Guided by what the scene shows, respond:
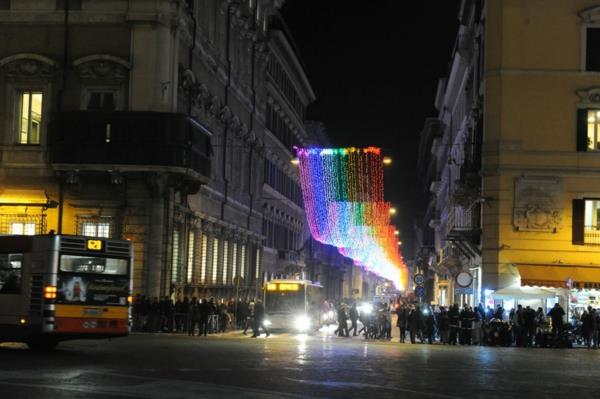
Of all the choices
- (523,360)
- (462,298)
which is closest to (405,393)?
(523,360)

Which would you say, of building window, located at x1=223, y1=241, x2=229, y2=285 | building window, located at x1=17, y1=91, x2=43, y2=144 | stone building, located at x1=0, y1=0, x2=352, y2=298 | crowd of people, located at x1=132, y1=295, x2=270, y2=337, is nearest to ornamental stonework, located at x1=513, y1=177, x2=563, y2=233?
crowd of people, located at x1=132, y1=295, x2=270, y2=337

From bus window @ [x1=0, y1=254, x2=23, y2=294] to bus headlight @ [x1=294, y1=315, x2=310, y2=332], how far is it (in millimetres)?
24785

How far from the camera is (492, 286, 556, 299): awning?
4122 cm

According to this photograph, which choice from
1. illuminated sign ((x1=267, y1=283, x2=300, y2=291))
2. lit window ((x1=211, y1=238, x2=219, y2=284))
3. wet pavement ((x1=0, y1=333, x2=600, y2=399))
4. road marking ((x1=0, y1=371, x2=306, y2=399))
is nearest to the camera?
road marking ((x1=0, y1=371, x2=306, y2=399))

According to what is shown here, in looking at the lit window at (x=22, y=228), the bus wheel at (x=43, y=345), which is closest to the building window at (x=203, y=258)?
the lit window at (x=22, y=228)

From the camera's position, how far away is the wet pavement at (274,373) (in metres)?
17.1

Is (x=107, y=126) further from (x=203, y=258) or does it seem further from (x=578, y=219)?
(x=578, y=219)

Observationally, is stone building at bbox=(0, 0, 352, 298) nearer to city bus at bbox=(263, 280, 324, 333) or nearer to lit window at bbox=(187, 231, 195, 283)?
lit window at bbox=(187, 231, 195, 283)

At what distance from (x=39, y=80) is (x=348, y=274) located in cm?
10018

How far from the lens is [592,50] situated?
139ft

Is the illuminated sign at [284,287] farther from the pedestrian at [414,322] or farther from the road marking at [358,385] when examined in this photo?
the road marking at [358,385]

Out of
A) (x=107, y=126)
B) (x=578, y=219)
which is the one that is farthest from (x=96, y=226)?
(x=578, y=219)

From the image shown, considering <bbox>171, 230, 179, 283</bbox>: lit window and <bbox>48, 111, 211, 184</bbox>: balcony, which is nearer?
<bbox>48, 111, 211, 184</bbox>: balcony

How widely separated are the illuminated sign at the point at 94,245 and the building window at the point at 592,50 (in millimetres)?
24587
